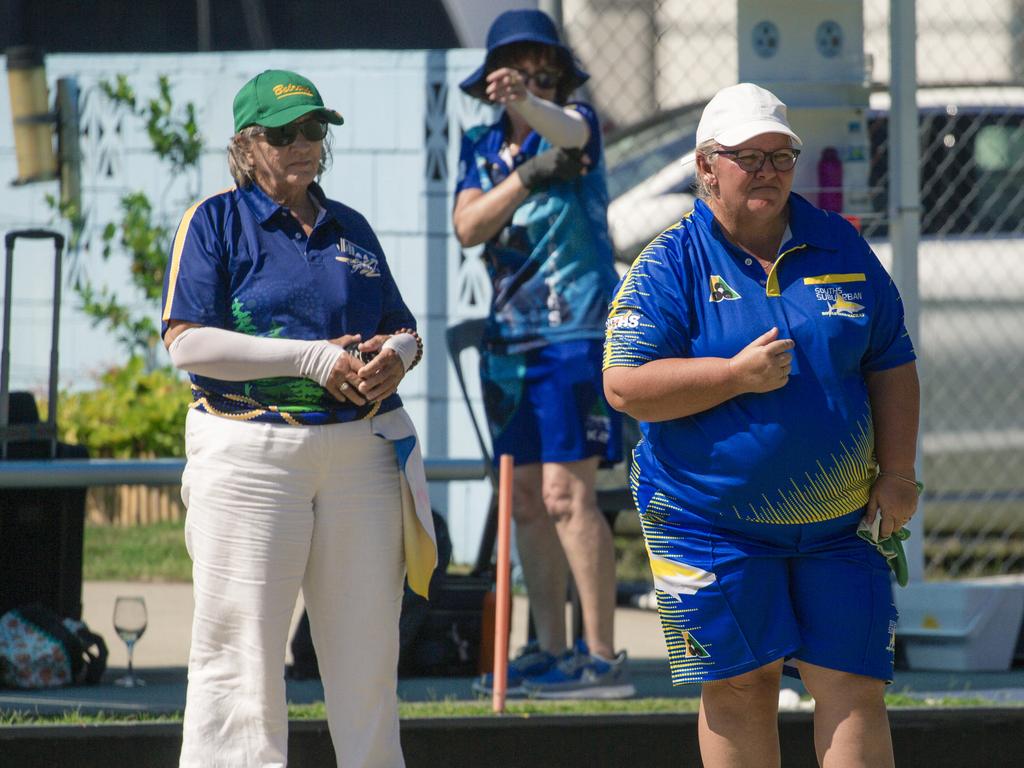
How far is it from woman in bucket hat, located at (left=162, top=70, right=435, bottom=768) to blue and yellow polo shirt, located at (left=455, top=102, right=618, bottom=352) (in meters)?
1.25

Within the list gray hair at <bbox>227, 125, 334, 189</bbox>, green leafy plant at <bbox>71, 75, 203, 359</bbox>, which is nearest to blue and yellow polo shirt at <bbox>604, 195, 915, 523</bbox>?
gray hair at <bbox>227, 125, 334, 189</bbox>

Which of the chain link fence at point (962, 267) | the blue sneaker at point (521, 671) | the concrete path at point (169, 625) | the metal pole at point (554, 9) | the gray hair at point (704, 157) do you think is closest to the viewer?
the gray hair at point (704, 157)

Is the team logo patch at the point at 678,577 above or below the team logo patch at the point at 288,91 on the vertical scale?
below

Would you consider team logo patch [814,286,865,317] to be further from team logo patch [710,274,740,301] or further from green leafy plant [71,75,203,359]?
green leafy plant [71,75,203,359]

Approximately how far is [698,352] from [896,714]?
1.85 m

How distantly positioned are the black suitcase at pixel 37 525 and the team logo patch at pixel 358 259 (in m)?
1.98

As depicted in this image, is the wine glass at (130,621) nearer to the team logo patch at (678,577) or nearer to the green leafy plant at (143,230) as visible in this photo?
the team logo patch at (678,577)

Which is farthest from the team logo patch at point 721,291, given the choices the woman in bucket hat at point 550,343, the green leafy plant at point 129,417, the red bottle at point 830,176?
the green leafy plant at point 129,417

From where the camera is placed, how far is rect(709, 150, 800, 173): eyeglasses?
3545 millimetres

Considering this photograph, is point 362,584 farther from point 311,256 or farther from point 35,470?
point 35,470

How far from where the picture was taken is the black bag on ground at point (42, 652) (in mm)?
5547

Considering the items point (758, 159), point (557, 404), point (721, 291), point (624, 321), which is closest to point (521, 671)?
point (557, 404)

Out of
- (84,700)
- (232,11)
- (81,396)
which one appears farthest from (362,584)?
(232,11)

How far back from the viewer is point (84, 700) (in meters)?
5.38
